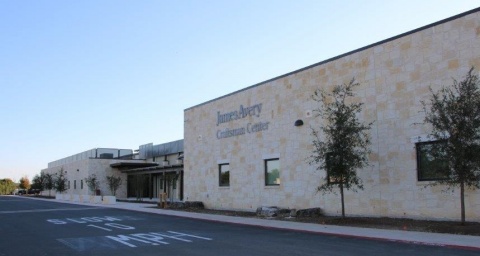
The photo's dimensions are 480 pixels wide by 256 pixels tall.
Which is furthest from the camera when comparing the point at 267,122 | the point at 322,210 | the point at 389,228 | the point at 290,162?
the point at 267,122

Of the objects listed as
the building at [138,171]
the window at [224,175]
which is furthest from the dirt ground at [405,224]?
the building at [138,171]

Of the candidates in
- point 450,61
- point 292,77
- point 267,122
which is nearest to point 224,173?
point 267,122

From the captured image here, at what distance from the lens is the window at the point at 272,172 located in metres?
24.4

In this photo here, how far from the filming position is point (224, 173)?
28.8 metres

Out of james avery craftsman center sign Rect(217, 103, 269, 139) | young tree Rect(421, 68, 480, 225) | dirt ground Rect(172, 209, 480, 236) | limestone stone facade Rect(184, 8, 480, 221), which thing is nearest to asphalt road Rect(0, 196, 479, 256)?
dirt ground Rect(172, 209, 480, 236)

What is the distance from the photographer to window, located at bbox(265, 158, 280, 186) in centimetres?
2441

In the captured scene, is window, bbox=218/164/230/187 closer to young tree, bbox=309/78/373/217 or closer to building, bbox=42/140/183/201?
building, bbox=42/140/183/201

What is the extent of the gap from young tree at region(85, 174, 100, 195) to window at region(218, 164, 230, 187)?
28.0m

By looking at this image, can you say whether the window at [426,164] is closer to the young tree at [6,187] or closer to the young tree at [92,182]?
the young tree at [92,182]

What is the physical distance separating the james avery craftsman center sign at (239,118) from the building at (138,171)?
32.6 feet

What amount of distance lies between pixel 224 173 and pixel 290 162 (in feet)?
21.7

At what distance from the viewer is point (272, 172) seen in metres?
24.9

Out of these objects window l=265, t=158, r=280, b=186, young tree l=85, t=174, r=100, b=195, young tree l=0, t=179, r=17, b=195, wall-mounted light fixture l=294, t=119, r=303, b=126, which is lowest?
young tree l=0, t=179, r=17, b=195

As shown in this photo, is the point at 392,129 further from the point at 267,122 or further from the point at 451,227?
the point at 267,122
